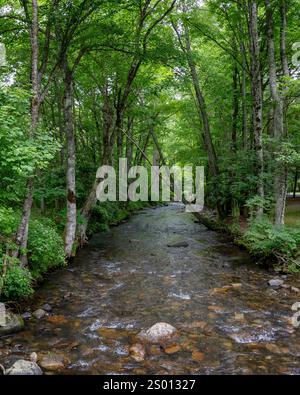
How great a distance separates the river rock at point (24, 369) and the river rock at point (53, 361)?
0.71ft

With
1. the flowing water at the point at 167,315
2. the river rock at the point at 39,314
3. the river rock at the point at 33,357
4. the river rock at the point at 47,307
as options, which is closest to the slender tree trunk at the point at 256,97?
the flowing water at the point at 167,315

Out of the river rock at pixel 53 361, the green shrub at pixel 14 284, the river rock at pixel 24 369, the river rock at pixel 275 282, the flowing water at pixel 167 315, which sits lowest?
the flowing water at pixel 167 315

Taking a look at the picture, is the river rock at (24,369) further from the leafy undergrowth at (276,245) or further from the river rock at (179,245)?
the river rock at (179,245)

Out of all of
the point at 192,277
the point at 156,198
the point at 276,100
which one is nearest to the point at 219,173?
the point at 276,100

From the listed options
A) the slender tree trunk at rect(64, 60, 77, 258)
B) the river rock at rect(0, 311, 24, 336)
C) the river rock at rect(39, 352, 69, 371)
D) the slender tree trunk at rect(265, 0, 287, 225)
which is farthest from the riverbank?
the river rock at rect(0, 311, 24, 336)

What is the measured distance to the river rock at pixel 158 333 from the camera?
19.8 ft

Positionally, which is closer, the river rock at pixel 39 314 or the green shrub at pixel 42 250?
the river rock at pixel 39 314

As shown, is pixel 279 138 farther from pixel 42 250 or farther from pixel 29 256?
pixel 29 256

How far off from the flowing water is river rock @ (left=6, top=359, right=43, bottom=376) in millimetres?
382

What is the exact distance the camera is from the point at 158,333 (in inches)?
243

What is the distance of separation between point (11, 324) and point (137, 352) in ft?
8.28

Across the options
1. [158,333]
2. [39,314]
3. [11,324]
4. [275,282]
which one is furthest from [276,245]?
[11,324]

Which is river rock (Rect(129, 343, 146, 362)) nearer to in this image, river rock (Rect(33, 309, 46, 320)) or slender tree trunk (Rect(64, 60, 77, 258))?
river rock (Rect(33, 309, 46, 320))
